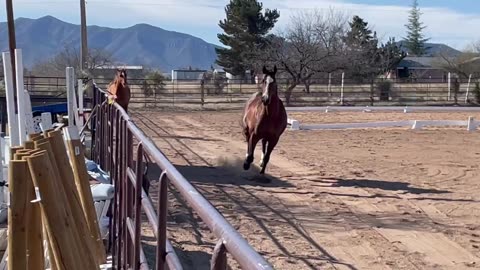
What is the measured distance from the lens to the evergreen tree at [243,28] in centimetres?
5900

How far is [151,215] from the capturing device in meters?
3.82

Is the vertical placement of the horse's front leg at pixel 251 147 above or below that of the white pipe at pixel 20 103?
below

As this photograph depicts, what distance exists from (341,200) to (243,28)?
49490mm

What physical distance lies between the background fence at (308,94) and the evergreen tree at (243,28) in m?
14.4

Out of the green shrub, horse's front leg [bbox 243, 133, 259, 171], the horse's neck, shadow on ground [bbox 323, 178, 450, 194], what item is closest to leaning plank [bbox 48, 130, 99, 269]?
shadow on ground [bbox 323, 178, 450, 194]

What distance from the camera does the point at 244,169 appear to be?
14.0 meters

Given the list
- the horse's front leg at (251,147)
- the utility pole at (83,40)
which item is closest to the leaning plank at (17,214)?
the horse's front leg at (251,147)

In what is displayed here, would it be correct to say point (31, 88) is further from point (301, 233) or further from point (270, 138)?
point (301, 233)

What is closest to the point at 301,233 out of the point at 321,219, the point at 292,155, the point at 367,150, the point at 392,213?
the point at 321,219

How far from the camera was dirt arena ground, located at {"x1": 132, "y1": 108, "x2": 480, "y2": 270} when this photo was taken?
7918mm

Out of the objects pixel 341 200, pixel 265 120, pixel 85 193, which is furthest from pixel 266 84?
pixel 85 193

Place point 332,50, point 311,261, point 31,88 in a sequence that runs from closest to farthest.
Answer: point 311,261 < point 31,88 < point 332,50

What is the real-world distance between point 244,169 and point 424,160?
177 inches

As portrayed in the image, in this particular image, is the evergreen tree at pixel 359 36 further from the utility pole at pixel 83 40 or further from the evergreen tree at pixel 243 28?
the utility pole at pixel 83 40
